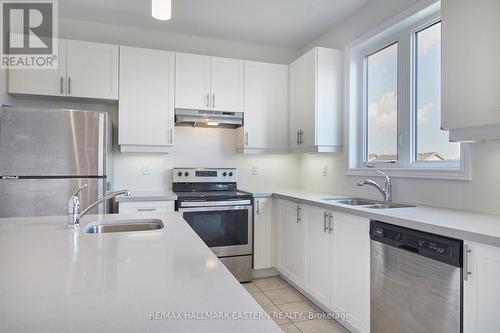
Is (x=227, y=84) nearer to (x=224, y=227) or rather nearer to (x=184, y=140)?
(x=184, y=140)

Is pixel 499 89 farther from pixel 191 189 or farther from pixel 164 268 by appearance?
pixel 191 189

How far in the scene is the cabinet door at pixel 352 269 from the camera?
1.90m

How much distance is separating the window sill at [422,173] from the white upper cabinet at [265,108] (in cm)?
Answer: 105

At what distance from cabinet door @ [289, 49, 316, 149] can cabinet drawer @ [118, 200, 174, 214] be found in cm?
→ 145

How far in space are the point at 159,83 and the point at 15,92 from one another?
4.02 feet

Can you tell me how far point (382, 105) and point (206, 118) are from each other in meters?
1.69

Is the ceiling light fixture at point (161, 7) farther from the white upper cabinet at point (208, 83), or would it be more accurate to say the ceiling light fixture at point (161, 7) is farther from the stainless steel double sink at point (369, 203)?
the stainless steel double sink at point (369, 203)

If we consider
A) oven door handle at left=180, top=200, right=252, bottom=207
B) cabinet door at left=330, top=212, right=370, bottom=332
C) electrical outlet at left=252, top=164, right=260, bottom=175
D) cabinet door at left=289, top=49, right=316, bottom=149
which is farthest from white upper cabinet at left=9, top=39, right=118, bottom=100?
cabinet door at left=330, top=212, right=370, bottom=332

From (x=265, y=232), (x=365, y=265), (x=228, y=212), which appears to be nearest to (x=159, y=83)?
(x=228, y=212)

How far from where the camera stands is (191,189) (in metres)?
3.37

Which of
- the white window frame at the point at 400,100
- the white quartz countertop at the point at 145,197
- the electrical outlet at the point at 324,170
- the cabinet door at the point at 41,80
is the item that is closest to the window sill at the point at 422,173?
the white window frame at the point at 400,100

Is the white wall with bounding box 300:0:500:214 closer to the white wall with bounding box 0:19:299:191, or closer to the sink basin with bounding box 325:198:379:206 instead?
the sink basin with bounding box 325:198:379:206

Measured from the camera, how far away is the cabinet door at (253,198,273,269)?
312cm

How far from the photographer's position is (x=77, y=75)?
2.83 meters
